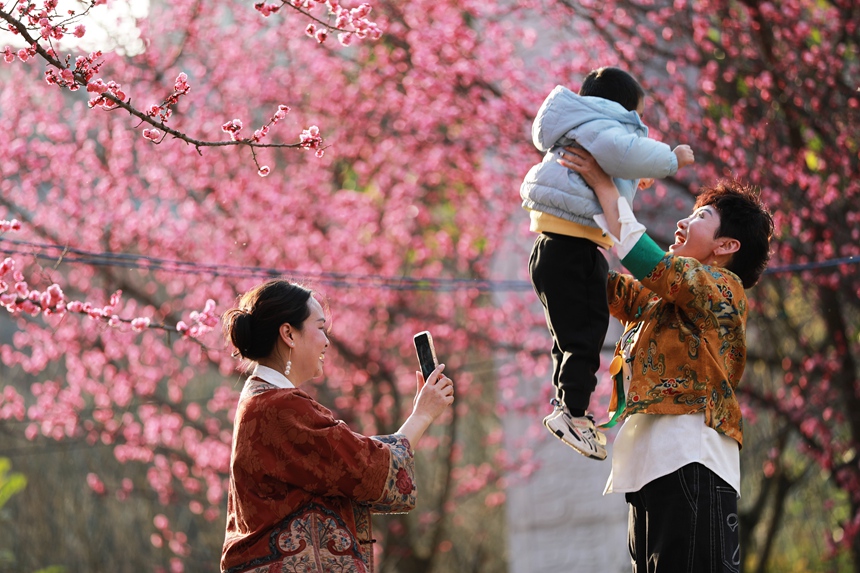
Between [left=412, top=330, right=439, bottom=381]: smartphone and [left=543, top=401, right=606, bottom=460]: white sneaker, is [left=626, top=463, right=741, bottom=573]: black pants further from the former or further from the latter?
[left=412, top=330, right=439, bottom=381]: smartphone

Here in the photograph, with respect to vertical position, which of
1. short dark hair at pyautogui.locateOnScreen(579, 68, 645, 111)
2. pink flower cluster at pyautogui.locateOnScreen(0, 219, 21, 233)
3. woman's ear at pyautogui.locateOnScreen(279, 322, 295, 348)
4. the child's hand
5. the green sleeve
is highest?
short dark hair at pyautogui.locateOnScreen(579, 68, 645, 111)

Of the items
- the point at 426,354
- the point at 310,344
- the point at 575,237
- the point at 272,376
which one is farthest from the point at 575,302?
the point at 272,376

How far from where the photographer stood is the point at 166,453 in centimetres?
803

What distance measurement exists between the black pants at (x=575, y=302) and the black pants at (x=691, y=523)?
30 cm

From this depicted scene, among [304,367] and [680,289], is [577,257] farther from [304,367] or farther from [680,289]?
[304,367]

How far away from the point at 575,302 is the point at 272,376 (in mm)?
769

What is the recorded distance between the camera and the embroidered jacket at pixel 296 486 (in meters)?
2.49

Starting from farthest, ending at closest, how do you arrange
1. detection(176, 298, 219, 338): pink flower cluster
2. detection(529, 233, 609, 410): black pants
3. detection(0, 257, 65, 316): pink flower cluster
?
detection(176, 298, 219, 338): pink flower cluster, detection(0, 257, 65, 316): pink flower cluster, detection(529, 233, 609, 410): black pants

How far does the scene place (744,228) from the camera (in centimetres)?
277

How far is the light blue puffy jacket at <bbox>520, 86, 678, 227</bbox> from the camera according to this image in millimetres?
2602

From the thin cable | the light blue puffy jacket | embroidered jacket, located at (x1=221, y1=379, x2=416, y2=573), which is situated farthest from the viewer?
the thin cable

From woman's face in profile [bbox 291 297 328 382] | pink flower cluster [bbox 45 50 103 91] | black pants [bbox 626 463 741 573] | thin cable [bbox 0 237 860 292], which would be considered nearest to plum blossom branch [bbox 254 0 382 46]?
pink flower cluster [bbox 45 50 103 91]

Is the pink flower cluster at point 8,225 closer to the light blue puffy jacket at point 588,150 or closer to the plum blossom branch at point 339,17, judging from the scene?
the plum blossom branch at point 339,17

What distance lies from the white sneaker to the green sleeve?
387 mm
